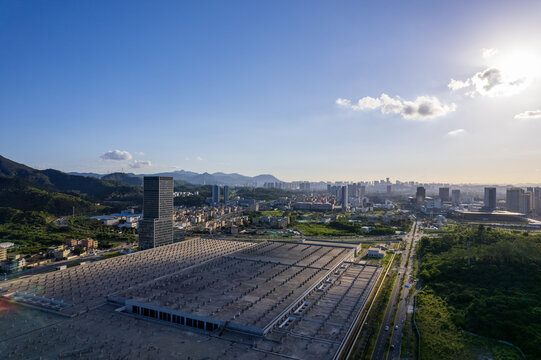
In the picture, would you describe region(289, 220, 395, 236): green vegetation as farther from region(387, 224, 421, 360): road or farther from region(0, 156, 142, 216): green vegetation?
region(0, 156, 142, 216): green vegetation

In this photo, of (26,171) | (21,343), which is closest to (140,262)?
(21,343)

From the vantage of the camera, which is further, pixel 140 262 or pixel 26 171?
pixel 26 171

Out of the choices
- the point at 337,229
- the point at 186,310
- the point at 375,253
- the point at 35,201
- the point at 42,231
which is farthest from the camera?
the point at 35,201

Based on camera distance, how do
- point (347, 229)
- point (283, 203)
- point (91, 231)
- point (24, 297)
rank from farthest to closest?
1. point (283, 203)
2. point (347, 229)
3. point (91, 231)
4. point (24, 297)

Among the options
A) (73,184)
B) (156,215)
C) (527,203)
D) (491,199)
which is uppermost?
(73,184)

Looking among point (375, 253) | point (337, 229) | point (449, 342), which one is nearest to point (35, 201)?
point (337, 229)

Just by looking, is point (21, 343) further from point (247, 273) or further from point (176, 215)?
point (176, 215)

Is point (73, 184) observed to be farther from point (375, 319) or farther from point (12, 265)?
point (375, 319)

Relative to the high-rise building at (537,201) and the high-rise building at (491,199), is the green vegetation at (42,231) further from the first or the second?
the high-rise building at (537,201)
